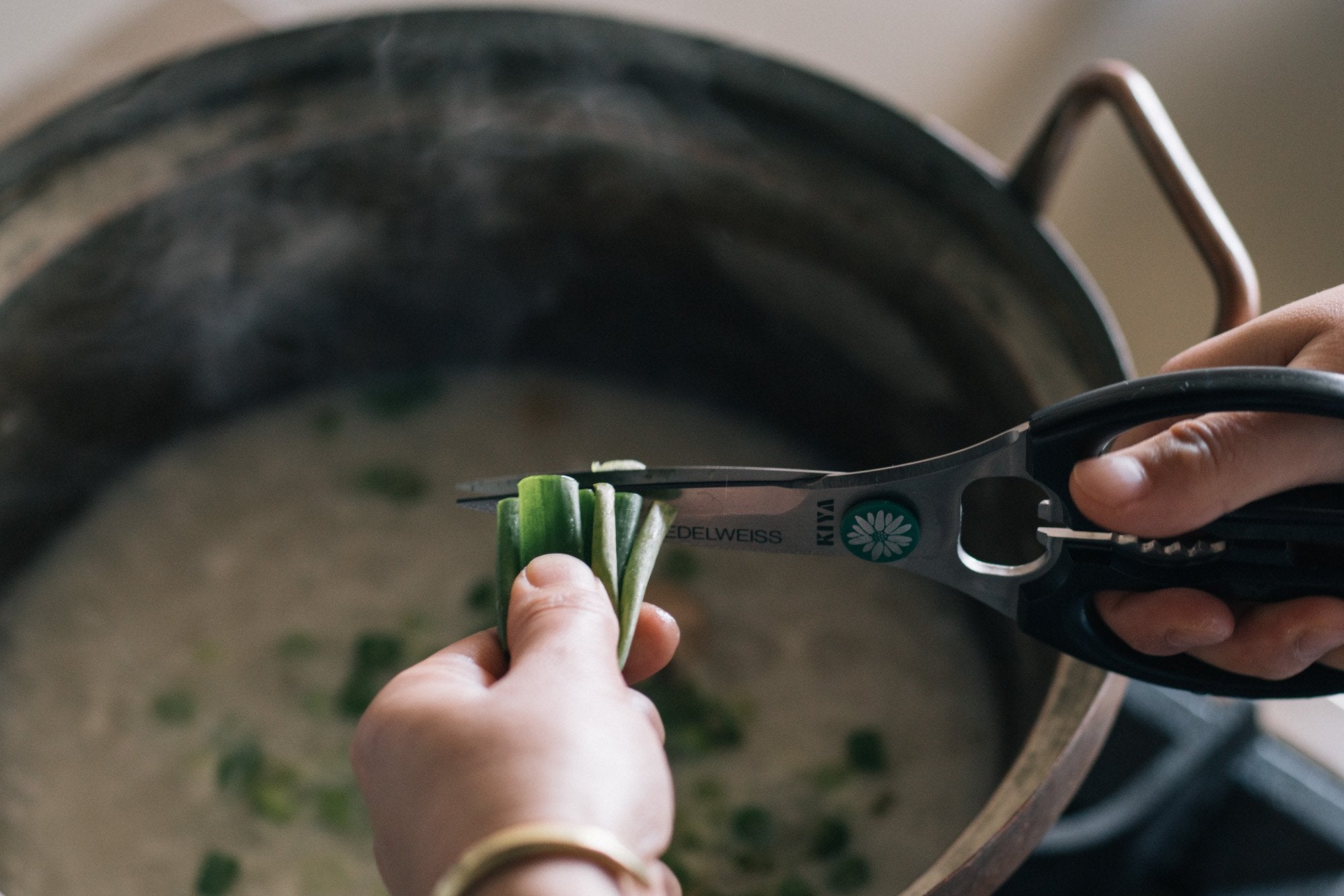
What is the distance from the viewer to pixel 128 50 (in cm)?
165

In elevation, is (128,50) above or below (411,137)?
above

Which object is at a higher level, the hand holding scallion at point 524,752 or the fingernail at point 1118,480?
the fingernail at point 1118,480

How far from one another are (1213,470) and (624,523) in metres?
0.34

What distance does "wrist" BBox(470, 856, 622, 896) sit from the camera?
0.52 m

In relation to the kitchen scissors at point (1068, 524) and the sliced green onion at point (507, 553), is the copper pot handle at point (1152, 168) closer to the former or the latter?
the kitchen scissors at point (1068, 524)

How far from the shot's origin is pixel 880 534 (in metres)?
0.70

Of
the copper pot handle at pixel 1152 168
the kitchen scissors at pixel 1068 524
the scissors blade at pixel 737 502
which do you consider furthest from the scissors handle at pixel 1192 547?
the copper pot handle at pixel 1152 168

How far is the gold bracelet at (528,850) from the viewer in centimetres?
51

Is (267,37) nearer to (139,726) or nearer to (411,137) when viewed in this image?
(411,137)

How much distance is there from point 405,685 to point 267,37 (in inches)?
29.0

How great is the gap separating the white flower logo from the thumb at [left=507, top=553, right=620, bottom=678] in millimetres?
157

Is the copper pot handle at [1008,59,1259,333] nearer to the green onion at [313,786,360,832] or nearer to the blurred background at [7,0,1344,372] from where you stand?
the blurred background at [7,0,1344,372]

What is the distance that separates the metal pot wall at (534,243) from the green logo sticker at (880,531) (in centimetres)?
28

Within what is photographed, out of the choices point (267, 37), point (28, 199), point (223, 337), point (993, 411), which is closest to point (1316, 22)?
point (993, 411)
